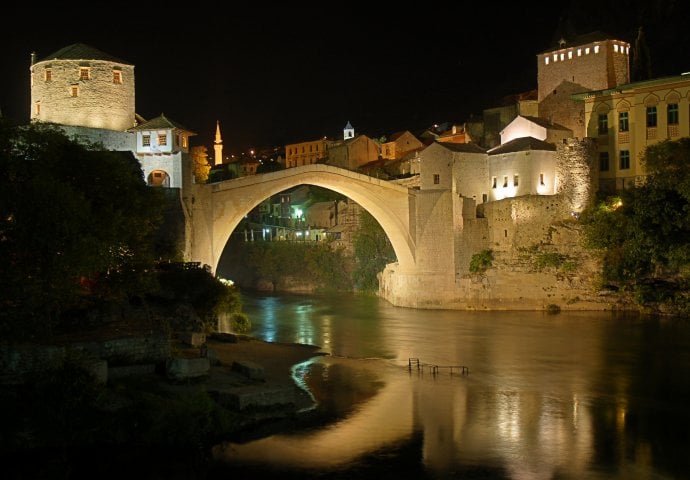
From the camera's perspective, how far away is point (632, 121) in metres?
38.8

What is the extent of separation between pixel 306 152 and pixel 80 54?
44491mm

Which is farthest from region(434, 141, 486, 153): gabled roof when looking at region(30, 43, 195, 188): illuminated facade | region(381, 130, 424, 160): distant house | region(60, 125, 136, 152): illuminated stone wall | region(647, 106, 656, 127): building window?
region(381, 130, 424, 160): distant house

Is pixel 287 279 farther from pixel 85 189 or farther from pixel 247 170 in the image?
pixel 85 189

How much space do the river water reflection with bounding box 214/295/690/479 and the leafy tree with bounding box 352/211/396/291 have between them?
18.7 meters

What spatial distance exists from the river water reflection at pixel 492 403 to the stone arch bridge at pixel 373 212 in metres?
5.53

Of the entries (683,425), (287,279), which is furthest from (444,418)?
(287,279)

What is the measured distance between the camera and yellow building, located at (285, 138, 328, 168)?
77625mm

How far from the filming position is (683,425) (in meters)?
17.1

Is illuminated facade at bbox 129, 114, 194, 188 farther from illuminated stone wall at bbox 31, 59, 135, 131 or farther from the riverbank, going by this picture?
the riverbank

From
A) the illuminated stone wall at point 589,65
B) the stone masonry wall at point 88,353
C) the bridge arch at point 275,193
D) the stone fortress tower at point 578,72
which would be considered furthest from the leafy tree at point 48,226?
the illuminated stone wall at point 589,65

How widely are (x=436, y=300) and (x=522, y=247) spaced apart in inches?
188

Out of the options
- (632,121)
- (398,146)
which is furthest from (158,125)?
(398,146)

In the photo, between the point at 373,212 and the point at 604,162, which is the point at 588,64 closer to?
the point at 604,162

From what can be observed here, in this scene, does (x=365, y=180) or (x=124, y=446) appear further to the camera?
(x=365, y=180)
